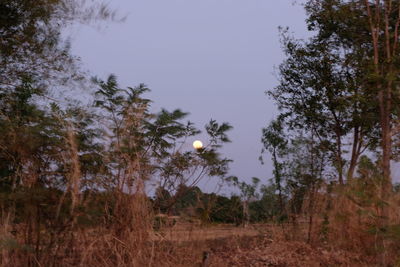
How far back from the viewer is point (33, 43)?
1039 centimetres

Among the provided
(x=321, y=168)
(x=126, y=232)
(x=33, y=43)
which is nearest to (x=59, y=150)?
(x=126, y=232)

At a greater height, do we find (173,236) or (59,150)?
(59,150)

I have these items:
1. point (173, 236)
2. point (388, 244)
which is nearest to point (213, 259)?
point (173, 236)

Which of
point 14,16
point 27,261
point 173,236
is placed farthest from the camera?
point 14,16

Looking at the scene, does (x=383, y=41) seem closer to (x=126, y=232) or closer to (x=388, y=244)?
(x=388, y=244)

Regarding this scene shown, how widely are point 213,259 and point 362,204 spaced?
82.2 inches

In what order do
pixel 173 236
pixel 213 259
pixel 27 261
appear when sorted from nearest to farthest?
1. pixel 27 261
2. pixel 173 236
3. pixel 213 259

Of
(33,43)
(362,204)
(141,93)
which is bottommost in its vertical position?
(362,204)

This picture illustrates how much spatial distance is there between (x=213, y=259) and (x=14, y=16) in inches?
236

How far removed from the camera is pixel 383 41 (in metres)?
10.4

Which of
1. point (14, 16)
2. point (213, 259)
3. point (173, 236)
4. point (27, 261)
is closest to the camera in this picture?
point (27, 261)

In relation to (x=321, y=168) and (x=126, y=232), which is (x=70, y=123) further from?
(x=321, y=168)

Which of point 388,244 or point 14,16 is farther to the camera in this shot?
point 14,16

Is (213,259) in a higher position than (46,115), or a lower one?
lower
